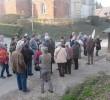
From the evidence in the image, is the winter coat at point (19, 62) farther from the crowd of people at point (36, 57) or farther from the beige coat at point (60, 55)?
the beige coat at point (60, 55)

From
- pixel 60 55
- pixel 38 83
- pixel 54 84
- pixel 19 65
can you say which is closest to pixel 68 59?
pixel 60 55

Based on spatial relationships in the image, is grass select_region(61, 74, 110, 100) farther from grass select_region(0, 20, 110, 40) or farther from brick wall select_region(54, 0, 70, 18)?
brick wall select_region(54, 0, 70, 18)

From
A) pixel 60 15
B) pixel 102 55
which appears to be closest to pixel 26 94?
pixel 102 55

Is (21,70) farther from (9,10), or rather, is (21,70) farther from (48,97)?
(9,10)

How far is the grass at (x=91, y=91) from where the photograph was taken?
12602mm

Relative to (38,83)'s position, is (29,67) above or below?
above

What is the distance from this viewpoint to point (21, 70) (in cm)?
1341

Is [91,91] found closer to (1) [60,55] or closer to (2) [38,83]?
(2) [38,83]

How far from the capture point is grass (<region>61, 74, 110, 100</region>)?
12.6 meters

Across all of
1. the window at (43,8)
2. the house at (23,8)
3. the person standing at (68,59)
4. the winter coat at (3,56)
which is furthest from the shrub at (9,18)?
the winter coat at (3,56)

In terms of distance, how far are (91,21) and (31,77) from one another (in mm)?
38428

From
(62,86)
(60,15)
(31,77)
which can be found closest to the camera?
(62,86)

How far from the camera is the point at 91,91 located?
13.3 meters

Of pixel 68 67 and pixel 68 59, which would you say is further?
pixel 68 67
